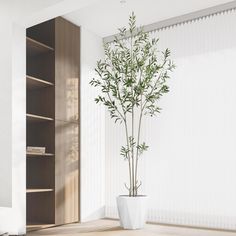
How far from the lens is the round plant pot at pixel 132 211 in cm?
462

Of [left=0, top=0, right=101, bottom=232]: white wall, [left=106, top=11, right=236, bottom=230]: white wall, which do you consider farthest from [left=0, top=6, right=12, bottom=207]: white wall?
[left=106, top=11, right=236, bottom=230]: white wall

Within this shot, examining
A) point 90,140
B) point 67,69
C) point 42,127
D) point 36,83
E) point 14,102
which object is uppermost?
point 67,69

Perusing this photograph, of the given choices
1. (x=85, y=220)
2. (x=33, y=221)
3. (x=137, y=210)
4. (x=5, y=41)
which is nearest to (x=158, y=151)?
(x=137, y=210)

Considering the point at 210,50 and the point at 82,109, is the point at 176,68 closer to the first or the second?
the point at 210,50

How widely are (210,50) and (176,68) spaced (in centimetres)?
49

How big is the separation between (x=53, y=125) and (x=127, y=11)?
1643 mm

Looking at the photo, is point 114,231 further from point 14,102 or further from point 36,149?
point 14,102

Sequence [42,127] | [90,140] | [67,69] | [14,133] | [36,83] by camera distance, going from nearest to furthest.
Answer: [14,133] → [36,83] → [42,127] → [67,69] → [90,140]

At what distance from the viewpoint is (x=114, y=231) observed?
457 cm

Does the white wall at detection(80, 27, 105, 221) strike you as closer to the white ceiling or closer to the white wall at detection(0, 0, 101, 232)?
the white ceiling

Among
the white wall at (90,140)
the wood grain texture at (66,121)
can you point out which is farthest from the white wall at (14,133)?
the white wall at (90,140)

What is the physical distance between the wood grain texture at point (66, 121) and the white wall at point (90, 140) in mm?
118

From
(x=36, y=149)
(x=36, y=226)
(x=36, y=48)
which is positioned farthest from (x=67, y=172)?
(x=36, y=48)

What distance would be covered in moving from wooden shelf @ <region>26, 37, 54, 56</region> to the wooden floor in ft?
6.90
